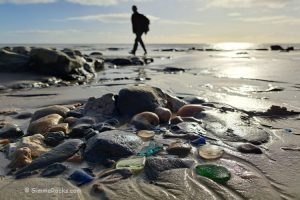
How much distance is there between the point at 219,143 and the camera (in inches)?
123

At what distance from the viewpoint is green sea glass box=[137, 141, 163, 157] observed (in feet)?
9.15

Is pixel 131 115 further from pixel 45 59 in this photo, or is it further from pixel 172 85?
pixel 45 59

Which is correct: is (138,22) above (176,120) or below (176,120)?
above

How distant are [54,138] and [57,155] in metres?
0.52

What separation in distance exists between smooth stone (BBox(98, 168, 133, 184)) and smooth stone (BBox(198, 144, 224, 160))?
26.5 inches

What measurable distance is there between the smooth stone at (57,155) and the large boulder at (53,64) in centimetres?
656

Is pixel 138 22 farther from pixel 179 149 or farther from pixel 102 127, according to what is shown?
pixel 179 149

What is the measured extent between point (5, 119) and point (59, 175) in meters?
2.32

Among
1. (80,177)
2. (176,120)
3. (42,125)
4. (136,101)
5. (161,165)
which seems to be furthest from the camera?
(136,101)

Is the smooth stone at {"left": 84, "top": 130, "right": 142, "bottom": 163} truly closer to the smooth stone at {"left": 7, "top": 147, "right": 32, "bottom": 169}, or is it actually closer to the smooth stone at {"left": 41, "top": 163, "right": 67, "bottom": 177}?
the smooth stone at {"left": 41, "top": 163, "right": 67, "bottom": 177}

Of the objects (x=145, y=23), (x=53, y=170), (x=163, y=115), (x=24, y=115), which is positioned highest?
(x=145, y=23)

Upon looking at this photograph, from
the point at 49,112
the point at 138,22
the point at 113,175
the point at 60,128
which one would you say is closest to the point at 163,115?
the point at 60,128

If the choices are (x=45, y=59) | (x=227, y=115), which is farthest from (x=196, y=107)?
(x=45, y=59)

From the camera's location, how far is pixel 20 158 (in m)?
2.69
